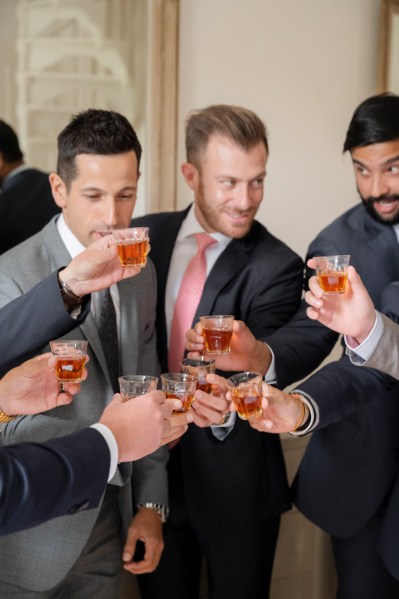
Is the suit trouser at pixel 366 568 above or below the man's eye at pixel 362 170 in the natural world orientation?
below

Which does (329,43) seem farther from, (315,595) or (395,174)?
(315,595)

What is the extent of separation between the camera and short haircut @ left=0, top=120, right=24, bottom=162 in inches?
145

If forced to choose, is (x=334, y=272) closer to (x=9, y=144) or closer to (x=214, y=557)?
(x=214, y=557)

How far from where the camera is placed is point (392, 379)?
2787 mm

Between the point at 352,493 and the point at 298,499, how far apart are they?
25 cm

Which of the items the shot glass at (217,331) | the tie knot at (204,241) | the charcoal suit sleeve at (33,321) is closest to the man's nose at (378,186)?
the tie knot at (204,241)

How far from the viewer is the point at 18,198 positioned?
12.3ft

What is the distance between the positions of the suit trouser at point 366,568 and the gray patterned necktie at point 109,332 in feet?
3.46

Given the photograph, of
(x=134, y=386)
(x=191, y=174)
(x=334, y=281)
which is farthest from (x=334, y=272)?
(x=191, y=174)

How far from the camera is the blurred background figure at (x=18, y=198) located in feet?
12.2

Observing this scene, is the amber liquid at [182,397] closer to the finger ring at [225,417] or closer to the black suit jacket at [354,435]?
the finger ring at [225,417]

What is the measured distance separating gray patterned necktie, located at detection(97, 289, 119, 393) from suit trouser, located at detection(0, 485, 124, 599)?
0.39 m

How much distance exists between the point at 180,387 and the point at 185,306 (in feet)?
2.75

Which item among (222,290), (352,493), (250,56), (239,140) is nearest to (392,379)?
(352,493)
